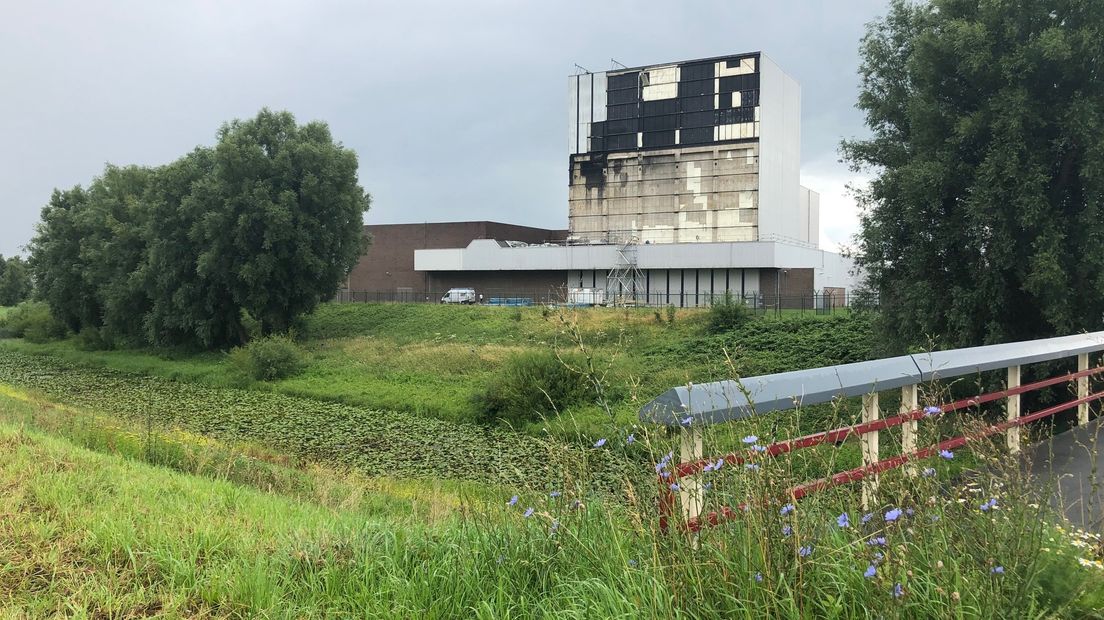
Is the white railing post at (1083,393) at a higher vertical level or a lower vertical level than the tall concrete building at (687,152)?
lower

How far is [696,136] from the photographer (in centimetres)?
6494

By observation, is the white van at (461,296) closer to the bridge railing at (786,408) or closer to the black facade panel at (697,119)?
the black facade panel at (697,119)

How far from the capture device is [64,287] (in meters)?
48.0

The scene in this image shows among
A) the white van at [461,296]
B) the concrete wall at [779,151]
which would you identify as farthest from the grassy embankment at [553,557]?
the concrete wall at [779,151]

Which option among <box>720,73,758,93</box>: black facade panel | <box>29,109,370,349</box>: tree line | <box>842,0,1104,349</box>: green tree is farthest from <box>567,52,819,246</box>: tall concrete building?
<box>842,0,1104,349</box>: green tree

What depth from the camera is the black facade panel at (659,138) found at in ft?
216

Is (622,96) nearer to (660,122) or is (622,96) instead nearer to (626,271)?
(660,122)

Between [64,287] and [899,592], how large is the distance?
55.1 metres

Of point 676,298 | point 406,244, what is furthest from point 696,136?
point 406,244

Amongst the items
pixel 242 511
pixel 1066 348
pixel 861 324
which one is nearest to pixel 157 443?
pixel 242 511

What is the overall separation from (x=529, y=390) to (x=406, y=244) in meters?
59.5

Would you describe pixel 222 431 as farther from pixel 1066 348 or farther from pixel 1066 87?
pixel 1066 87

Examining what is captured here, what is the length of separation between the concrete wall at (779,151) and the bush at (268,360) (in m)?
42.5

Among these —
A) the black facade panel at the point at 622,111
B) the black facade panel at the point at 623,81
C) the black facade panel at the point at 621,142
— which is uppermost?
the black facade panel at the point at 623,81
